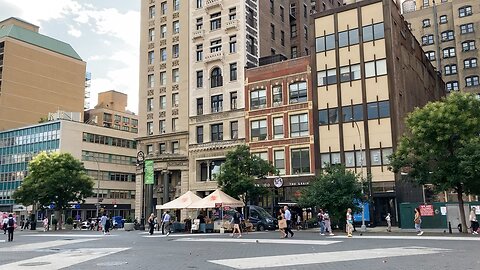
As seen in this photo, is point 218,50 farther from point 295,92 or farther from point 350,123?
point 350,123

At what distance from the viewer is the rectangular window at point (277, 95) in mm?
51213

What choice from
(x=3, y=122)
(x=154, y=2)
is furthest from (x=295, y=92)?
(x=3, y=122)

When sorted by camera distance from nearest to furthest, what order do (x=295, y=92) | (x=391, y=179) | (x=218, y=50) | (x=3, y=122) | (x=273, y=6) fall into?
(x=391, y=179) → (x=295, y=92) → (x=218, y=50) → (x=273, y=6) → (x=3, y=122)

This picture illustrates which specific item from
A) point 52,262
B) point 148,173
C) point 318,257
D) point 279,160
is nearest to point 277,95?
point 279,160

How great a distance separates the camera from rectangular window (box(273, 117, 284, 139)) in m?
50.8

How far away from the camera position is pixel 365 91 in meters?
45.8

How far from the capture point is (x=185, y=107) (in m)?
59.9

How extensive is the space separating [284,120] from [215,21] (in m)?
17.4

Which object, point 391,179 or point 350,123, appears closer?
point 391,179

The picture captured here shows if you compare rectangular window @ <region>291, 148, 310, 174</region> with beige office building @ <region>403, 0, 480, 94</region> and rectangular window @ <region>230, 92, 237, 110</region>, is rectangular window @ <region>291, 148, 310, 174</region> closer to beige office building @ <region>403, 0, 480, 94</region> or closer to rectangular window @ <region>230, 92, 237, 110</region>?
rectangular window @ <region>230, 92, 237, 110</region>

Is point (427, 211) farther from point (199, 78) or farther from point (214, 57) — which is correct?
point (199, 78)

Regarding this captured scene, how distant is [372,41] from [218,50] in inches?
779

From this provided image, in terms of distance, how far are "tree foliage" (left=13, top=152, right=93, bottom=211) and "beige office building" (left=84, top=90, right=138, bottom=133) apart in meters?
49.1

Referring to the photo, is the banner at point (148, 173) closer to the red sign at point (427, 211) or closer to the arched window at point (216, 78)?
the arched window at point (216, 78)
